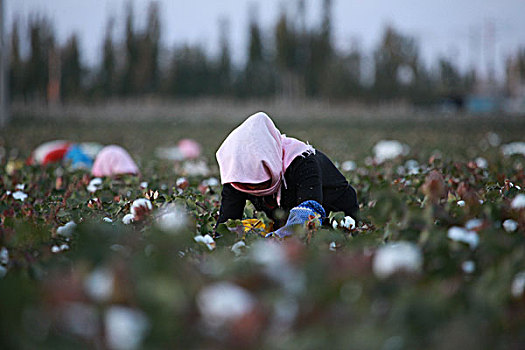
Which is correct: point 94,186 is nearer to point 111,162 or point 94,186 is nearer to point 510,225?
point 111,162

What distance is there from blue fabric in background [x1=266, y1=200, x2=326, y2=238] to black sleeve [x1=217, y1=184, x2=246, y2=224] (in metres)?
0.30

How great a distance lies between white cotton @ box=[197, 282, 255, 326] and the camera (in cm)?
82

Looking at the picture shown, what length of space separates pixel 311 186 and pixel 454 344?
171 cm

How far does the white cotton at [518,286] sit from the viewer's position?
114cm

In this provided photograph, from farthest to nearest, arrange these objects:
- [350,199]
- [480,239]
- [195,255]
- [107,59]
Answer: [107,59] → [350,199] → [195,255] → [480,239]

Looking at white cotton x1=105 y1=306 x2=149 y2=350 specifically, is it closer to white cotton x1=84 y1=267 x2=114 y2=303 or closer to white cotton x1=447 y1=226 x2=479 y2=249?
white cotton x1=84 y1=267 x2=114 y2=303

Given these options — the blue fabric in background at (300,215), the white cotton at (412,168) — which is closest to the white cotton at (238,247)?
the blue fabric in background at (300,215)

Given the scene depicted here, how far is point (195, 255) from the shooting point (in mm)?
1649

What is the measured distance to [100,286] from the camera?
35.4 inches

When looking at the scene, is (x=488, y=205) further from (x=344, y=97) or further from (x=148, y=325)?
(x=344, y=97)

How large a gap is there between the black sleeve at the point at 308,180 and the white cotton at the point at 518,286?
4.39ft

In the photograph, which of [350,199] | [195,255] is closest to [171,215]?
[195,255]

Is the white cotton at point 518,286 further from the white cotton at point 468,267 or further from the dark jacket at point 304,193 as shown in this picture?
the dark jacket at point 304,193

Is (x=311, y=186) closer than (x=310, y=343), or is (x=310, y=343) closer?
(x=310, y=343)
